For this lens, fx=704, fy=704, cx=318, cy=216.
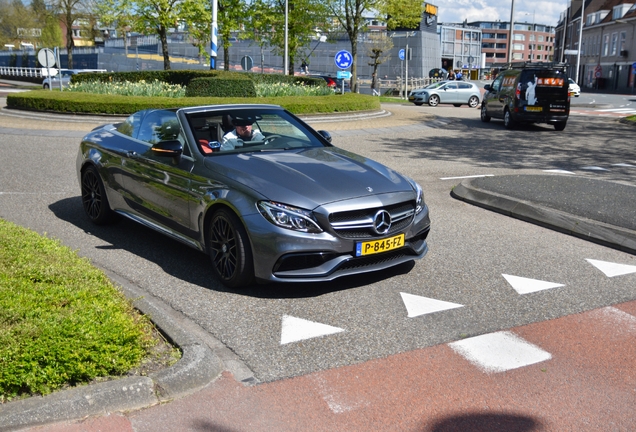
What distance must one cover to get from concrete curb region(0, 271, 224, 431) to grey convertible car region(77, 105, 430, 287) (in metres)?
1.23

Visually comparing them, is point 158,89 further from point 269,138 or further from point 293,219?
point 293,219

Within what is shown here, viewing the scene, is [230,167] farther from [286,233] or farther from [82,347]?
[82,347]

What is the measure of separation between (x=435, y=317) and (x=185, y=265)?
2574mm

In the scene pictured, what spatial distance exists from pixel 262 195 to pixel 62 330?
200 centimetres

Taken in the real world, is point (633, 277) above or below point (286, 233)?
below

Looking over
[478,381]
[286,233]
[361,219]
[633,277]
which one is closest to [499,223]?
[633,277]

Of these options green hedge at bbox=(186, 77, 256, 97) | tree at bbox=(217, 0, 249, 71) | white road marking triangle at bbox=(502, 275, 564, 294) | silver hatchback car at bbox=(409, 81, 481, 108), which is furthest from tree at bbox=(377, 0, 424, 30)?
white road marking triangle at bbox=(502, 275, 564, 294)

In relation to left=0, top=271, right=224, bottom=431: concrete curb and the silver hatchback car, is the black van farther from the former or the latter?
left=0, top=271, right=224, bottom=431: concrete curb

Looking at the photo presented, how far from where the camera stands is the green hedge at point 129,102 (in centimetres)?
2073

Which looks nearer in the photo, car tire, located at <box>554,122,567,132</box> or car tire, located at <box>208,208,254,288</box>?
car tire, located at <box>208,208,254,288</box>

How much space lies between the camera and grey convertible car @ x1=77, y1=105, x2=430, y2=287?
5.55 m

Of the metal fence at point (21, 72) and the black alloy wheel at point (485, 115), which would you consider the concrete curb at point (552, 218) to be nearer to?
the black alloy wheel at point (485, 115)

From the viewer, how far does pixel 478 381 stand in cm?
429

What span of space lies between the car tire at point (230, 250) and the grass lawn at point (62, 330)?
0.95m
